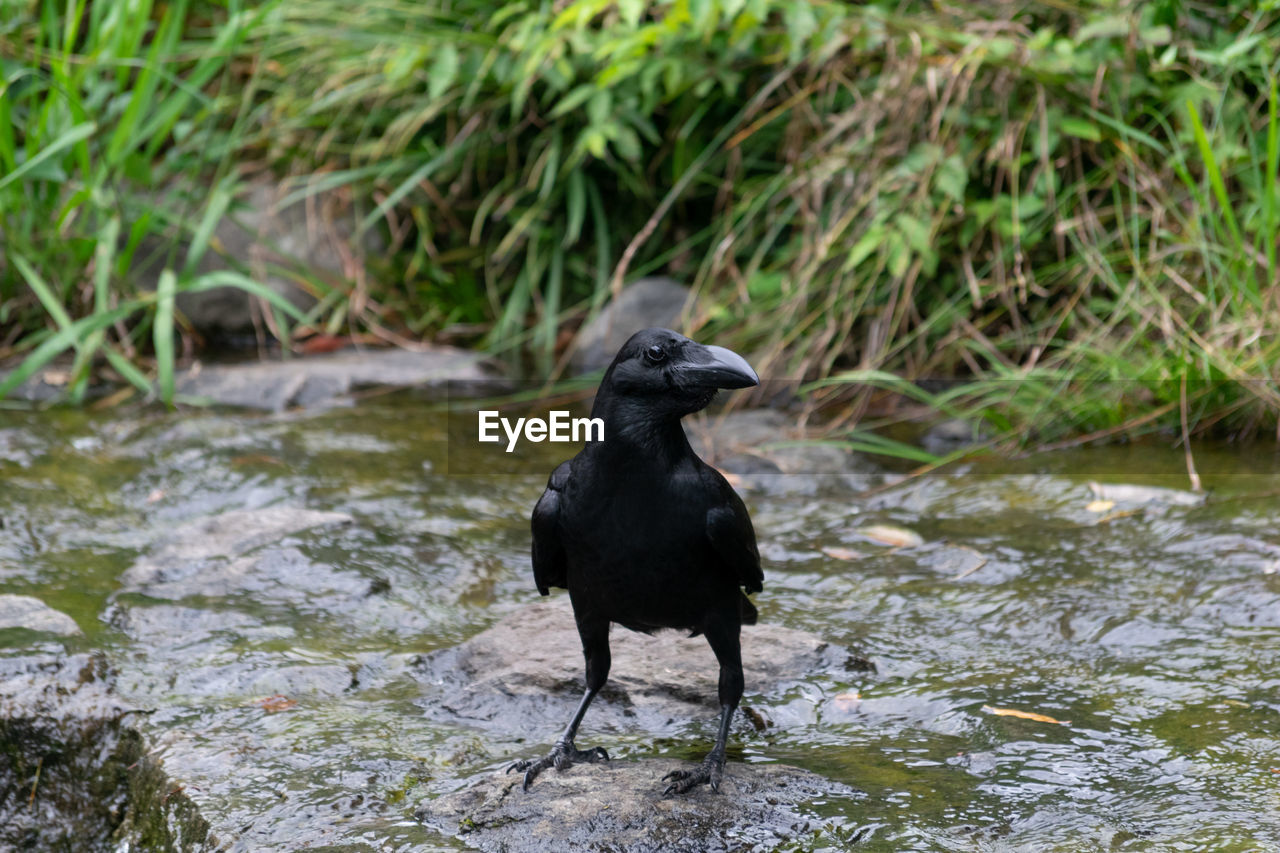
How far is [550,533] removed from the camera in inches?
88.7

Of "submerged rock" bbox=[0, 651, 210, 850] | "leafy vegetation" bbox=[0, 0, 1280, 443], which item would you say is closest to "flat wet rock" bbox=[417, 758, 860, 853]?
"submerged rock" bbox=[0, 651, 210, 850]

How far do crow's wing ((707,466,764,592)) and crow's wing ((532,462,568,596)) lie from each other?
0.92 feet

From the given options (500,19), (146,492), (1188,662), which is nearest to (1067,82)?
(500,19)

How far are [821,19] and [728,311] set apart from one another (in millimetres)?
1123

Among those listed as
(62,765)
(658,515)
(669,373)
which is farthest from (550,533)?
(62,765)

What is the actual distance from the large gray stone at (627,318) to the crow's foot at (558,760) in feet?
9.64

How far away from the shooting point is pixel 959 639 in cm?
284

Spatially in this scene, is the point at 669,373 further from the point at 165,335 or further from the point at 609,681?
the point at 165,335

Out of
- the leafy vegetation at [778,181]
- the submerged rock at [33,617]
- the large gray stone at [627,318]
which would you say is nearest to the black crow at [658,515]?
the submerged rock at [33,617]

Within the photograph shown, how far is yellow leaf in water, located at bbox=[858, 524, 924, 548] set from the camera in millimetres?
3473

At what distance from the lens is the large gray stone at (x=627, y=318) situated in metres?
5.14

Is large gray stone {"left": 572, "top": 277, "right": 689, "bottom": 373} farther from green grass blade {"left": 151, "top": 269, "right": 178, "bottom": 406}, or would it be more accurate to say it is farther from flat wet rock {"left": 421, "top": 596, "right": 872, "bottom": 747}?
flat wet rock {"left": 421, "top": 596, "right": 872, "bottom": 747}

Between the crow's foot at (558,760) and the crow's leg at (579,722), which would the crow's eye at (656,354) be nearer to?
the crow's leg at (579,722)

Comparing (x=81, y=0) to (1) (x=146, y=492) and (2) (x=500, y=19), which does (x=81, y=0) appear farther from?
(1) (x=146, y=492)
